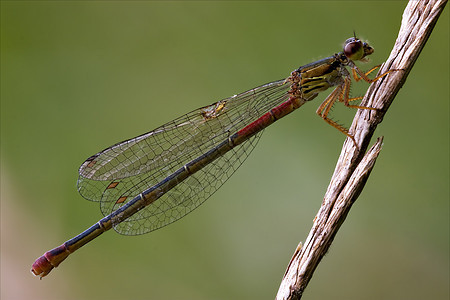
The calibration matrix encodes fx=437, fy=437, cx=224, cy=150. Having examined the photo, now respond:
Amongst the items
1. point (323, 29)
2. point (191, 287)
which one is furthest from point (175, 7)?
point (191, 287)

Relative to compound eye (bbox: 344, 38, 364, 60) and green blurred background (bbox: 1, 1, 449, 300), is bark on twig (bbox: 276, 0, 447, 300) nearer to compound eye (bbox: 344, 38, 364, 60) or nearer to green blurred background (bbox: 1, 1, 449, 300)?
compound eye (bbox: 344, 38, 364, 60)

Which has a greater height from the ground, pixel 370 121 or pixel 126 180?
pixel 126 180

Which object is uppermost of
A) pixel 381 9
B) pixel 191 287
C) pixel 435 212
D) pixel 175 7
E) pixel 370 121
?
pixel 175 7

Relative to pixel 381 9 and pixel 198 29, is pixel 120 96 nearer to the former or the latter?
pixel 198 29

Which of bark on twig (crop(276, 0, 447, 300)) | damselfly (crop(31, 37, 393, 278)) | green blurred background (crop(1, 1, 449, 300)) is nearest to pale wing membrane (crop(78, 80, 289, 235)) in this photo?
damselfly (crop(31, 37, 393, 278))

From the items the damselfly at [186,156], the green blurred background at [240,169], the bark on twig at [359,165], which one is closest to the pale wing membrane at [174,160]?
the damselfly at [186,156]

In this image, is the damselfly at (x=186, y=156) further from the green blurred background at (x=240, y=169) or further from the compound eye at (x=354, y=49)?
the green blurred background at (x=240, y=169)

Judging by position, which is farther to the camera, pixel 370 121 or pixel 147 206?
pixel 147 206
